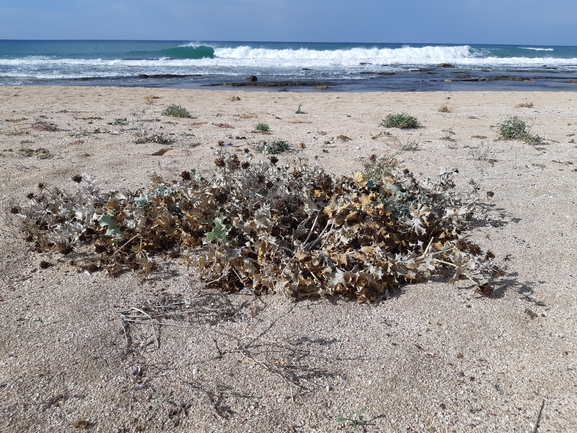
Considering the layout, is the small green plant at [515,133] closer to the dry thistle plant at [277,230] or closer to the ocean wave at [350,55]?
the dry thistle plant at [277,230]

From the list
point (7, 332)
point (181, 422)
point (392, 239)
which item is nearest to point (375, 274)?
point (392, 239)

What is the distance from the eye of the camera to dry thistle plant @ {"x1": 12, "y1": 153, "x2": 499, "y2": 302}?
2619mm

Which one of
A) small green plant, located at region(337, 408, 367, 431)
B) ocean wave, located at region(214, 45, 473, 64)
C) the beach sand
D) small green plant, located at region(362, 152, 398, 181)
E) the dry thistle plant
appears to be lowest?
small green plant, located at region(337, 408, 367, 431)

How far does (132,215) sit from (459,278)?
2085mm

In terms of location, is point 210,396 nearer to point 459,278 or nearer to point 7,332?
point 7,332

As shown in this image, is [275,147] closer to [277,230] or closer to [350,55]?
[277,230]

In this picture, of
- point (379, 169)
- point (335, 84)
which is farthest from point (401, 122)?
point (335, 84)

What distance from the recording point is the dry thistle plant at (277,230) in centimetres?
262

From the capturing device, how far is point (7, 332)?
2.28 metres

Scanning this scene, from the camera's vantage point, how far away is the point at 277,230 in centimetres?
285

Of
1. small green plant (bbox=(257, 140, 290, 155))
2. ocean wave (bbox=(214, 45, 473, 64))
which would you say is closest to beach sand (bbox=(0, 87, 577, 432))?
small green plant (bbox=(257, 140, 290, 155))

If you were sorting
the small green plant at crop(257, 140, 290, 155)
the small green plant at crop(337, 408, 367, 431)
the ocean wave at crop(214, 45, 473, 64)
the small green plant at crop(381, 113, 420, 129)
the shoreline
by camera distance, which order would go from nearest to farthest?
1. the small green plant at crop(337, 408, 367, 431)
2. the small green plant at crop(257, 140, 290, 155)
3. the small green plant at crop(381, 113, 420, 129)
4. the shoreline
5. the ocean wave at crop(214, 45, 473, 64)

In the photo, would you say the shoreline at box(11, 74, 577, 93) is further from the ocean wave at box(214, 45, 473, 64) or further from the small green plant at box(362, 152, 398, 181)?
the ocean wave at box(214, 45, 473, 64)

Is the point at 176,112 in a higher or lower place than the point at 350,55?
lower
